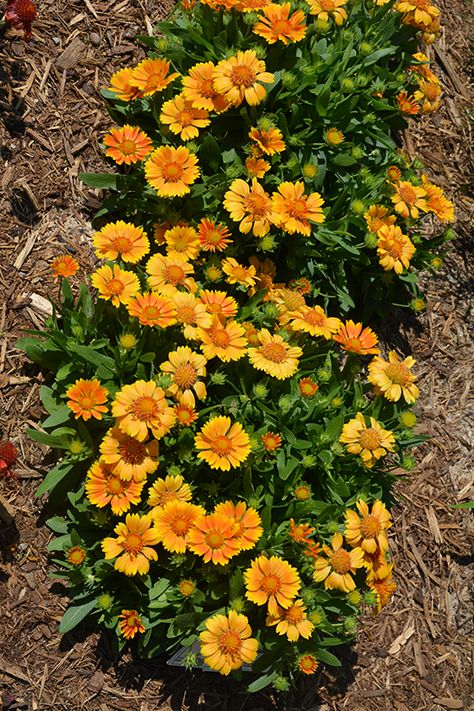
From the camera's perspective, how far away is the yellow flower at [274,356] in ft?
9.18

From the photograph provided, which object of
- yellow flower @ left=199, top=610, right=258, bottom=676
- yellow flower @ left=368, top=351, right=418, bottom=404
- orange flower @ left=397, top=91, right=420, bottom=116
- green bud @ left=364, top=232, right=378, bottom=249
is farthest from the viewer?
orange flower @ left=397, top=91, right=420, bottom=116

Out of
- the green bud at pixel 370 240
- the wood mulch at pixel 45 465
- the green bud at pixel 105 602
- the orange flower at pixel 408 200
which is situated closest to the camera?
the green bud at pixel 105 602

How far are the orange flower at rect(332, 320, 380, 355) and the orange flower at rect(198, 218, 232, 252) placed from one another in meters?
0.61

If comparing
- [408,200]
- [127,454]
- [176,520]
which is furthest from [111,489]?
[408,200]

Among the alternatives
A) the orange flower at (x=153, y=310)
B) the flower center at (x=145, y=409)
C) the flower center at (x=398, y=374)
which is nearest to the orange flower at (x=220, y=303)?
the orange flower at (x=153, y=310)

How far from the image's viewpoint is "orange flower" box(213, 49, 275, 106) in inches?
120

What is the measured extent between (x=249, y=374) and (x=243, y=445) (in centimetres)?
35

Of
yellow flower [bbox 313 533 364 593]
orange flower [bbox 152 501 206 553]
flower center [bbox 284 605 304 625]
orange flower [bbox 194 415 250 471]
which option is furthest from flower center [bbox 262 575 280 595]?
orange flower [bbox 194 415 250 471]

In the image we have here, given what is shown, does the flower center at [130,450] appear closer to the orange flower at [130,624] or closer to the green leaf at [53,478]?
the green leaf at [53,478]

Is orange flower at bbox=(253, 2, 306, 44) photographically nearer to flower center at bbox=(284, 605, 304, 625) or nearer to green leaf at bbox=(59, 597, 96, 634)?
flower center at bbox=(284, 605, 304, 625)

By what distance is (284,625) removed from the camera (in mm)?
2605

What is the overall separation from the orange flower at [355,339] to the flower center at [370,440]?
1.20ft

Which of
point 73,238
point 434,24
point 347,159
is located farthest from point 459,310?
point 73,238

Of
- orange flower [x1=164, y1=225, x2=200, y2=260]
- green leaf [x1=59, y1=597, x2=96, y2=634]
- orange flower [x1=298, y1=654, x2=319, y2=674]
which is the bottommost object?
green leaf [x1=59, y1=597, x2=96, y2=634]
